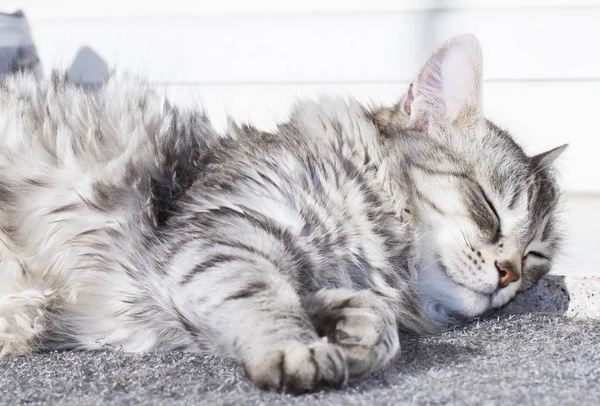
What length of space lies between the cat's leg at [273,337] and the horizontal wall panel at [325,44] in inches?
49.4

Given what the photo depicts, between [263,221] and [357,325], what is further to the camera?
[263,221]

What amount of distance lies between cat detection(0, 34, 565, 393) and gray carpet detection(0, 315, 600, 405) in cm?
6

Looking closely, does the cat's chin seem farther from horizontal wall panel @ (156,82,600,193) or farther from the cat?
horizontal wall panel @ (156,82,600,193)

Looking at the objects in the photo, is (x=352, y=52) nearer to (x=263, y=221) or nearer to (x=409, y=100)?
(x=409, y=100)

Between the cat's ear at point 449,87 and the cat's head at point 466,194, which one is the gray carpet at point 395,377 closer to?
the cat's head at point 466,194

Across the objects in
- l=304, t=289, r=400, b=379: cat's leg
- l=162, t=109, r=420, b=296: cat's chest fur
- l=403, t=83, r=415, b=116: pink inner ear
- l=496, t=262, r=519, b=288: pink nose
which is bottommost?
l=496, t=262, r=519, b=288: pink nose

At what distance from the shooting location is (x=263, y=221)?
5.54 ft

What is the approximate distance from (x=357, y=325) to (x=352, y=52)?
4.50 feet

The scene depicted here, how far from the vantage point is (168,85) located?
2773 millimetres

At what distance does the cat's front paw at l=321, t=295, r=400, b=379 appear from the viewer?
1453mm

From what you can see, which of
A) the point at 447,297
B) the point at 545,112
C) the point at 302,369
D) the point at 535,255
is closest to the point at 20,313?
the point at 302,369

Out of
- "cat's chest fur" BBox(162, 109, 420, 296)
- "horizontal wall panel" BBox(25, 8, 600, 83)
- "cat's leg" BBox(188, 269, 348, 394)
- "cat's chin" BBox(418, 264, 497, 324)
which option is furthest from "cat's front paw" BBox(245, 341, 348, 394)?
"horizontal wall panel" BBox(25, 8, 600, 83)

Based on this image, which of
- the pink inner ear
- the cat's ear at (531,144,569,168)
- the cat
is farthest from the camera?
the cat's ear at (531,144,569,168)

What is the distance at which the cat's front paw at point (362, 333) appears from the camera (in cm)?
145
